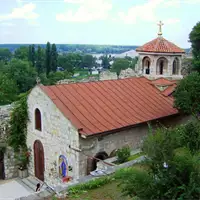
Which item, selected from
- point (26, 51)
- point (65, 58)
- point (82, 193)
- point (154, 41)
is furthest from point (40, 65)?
point (82, 193)

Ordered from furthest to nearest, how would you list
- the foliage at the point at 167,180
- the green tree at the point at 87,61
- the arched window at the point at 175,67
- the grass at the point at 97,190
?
the green tree at the point at 87,61, the arched window at the point at 175,67, the grass at the point at 97,190, the foliage at the point at 167,180

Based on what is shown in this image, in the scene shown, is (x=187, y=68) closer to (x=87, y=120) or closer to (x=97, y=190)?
(x=87, y=120)

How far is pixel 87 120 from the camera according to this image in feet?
44.3

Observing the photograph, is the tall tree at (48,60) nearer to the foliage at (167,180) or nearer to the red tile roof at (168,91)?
the red tile roof at (168,91)

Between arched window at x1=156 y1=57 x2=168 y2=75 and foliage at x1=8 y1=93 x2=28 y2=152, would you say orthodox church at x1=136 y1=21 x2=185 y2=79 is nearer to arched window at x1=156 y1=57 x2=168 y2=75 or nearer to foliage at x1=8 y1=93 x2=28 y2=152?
arched window at x1=156 y1=57 x2=168 y2=75

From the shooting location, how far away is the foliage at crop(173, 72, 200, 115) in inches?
591

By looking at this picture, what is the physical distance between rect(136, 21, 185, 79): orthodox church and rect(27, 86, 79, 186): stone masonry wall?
7.65 m

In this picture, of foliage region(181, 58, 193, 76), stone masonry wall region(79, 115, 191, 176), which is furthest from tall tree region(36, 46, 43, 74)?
stone masonry wall region(79, 115, 191, 176)

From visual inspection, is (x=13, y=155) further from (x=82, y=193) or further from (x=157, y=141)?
(x=157, y=141)

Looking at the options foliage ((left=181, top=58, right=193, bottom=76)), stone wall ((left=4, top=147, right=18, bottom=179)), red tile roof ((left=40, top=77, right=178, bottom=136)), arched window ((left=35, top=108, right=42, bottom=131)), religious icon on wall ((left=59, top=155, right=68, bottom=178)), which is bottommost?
stone wall ((left=4, top=147, right=18, bottom=179))

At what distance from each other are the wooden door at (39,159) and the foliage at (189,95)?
284 inches

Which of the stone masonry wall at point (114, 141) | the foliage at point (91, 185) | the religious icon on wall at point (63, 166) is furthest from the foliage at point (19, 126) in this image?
the foliage at point (91, 185)

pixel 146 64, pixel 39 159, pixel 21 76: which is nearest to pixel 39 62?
pixel 21 76

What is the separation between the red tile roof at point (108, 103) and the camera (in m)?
13.5
